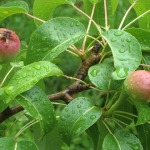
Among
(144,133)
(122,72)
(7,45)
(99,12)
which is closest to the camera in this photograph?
(122,72)

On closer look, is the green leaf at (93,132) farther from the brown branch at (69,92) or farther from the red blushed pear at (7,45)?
the red blushed pear at (7,45)

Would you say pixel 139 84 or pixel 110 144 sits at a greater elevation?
pixel 139 84

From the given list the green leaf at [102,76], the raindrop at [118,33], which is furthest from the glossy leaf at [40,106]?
the raindrop at [118,33]

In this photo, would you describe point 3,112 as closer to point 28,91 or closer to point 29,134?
point 28,91

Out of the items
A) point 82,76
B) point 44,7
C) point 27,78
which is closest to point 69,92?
point 82,76

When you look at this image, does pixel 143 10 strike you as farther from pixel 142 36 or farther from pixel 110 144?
pixel 110 144

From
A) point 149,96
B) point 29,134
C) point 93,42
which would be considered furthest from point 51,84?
point 149,96

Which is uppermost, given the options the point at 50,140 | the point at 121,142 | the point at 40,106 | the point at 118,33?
the point at 118,33
